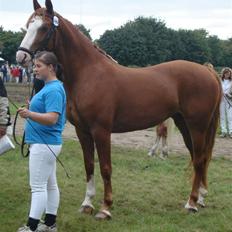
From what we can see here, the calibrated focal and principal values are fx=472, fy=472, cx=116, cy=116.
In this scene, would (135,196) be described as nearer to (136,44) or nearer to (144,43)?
(136,44)

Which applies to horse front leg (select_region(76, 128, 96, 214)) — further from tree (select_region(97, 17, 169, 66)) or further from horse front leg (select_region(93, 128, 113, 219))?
tree (select_region(97, 17, 169, 66))

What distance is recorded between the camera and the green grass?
5.11 metres

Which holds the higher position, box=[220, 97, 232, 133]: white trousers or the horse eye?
the horse eye

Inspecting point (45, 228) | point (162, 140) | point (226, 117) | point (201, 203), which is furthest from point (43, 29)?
point (226, 117)

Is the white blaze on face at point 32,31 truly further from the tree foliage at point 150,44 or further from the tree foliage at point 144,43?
the tree foliage at point 150,44

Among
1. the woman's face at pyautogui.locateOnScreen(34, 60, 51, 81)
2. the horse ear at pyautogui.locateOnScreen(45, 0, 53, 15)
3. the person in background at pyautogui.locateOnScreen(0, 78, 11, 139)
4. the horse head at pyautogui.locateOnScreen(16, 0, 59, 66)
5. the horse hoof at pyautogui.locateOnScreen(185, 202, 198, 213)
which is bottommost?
the horse hoof at pyautogui.locateOnScreen(185, 202, 198, 213)

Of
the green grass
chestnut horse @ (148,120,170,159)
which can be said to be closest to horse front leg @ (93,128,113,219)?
the green grass

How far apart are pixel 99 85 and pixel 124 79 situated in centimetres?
37

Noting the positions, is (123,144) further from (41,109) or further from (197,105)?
(41,109)

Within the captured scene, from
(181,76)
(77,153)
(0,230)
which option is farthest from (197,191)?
(77,153)

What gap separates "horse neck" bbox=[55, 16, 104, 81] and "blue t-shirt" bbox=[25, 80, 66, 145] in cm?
114

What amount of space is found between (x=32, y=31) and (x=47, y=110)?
4.21ft

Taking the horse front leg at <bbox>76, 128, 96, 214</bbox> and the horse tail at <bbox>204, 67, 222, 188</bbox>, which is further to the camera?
the horse tail at <bbox>204, 67, 222, 188</bbox>

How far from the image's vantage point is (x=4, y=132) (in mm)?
5152
